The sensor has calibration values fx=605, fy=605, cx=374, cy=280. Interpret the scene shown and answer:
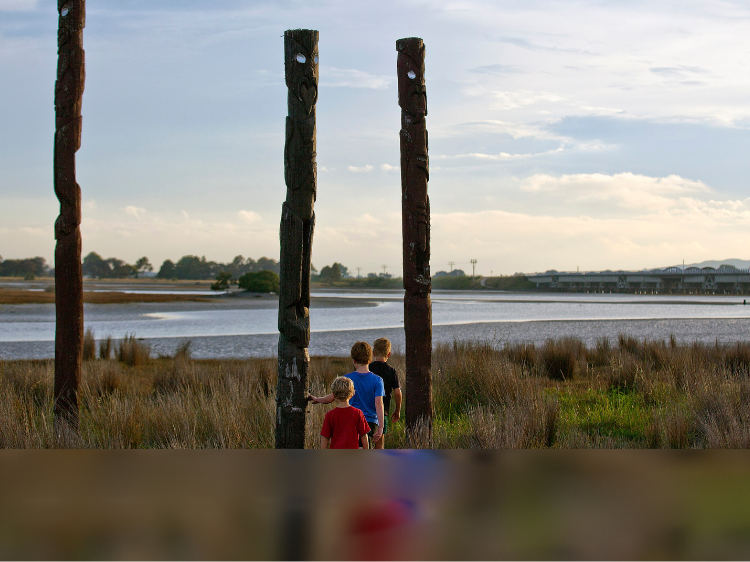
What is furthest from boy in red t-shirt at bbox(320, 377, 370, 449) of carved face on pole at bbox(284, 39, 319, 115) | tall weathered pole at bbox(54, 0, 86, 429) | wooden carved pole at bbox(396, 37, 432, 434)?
A: tall weathered pole at bbox(54, 0, 86, 429)

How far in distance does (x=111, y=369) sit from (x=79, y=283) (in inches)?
174

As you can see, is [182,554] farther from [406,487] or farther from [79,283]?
[79,283]

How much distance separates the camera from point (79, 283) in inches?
294

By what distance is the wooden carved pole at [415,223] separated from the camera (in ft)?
21.4

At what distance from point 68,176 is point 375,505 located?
633 cm

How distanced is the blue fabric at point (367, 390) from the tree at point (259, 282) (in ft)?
187

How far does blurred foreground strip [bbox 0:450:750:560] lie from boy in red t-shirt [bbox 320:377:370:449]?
130 cm

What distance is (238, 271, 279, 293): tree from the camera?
201ft

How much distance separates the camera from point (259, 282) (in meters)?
61.4

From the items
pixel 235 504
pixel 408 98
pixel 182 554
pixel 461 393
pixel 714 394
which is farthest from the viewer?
pixel 461 393

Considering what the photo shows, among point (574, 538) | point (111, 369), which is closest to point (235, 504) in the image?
point (574, 538)

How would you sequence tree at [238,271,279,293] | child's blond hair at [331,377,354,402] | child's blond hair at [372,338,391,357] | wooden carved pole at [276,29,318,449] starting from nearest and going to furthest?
child's blond hair at [331,377,354,402]
wooden carved pole at [276,29,318,449]
child's blond hair at [372,338,391,357]
tree at [238,271,279,293]

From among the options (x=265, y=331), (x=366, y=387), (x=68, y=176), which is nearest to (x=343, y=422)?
(x=366, y=387)

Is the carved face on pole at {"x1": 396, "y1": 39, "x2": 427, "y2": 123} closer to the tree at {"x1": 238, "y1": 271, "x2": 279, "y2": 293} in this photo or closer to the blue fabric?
the blue fabric
